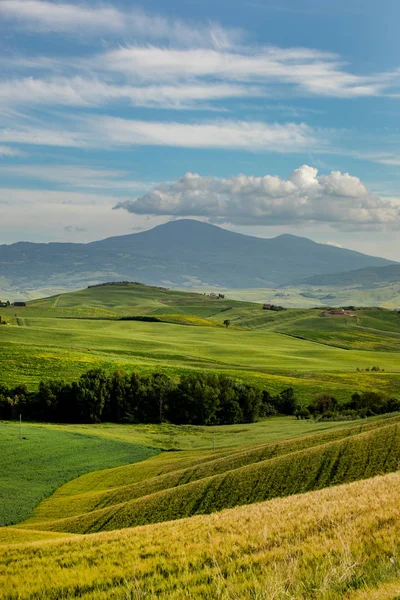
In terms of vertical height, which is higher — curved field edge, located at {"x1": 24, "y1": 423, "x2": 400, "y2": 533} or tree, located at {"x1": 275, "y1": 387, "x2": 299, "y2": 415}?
curved field edge, located at {"x1": 24, "y1": 423, "x2": 400, "y2": 533}

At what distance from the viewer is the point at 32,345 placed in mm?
156625

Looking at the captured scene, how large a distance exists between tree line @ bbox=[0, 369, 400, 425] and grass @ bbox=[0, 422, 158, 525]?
17.0 m

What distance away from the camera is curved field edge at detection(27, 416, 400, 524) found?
149ft

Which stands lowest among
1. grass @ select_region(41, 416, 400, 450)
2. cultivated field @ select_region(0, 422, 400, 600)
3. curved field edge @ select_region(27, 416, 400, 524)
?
grass @ select_region(41, 416, 400, 450)

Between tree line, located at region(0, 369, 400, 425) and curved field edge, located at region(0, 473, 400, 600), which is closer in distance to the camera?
curved field edge, located at region(0, 473, 400, 600)

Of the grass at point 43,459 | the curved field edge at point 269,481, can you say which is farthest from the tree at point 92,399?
the curved field edge at point 269,481

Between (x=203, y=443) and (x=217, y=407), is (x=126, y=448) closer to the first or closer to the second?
(x=203, y=443)

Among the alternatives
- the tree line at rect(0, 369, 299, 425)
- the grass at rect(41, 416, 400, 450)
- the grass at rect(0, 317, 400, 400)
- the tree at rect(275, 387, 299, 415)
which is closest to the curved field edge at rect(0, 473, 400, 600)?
the grass at rect(41, 416, 400, 450)

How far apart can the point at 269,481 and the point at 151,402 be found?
3356 inches

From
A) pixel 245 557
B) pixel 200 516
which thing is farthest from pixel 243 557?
pixel 200 516

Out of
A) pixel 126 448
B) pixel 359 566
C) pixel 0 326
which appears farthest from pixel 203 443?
pixel 0 326

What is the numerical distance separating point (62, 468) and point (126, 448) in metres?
14.2

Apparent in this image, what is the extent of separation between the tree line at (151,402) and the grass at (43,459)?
55.7 ft

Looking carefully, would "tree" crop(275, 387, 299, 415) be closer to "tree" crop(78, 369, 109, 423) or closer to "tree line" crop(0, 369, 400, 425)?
"tree line" crop(0, 369, 400, 425)
